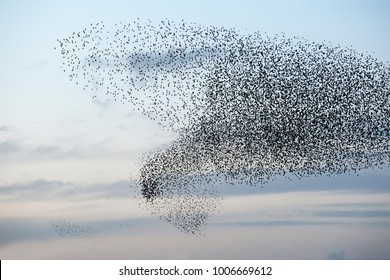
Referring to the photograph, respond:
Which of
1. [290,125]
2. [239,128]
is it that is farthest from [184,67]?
[290,125]

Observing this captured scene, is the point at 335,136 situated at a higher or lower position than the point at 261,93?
lower

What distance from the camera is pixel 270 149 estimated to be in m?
10.6

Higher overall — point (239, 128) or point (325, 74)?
point (325, 74)

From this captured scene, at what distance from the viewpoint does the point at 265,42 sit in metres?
10.3

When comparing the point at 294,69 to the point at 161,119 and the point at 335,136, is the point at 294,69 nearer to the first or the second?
the point at 335,136

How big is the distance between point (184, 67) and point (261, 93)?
1.35m

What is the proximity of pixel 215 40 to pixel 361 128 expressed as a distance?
9.02 feet

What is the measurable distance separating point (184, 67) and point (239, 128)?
1338 millimetres
